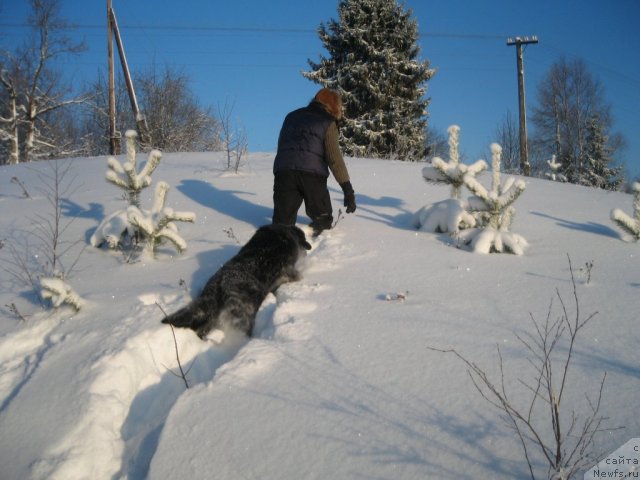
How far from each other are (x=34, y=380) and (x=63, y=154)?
21039 mm

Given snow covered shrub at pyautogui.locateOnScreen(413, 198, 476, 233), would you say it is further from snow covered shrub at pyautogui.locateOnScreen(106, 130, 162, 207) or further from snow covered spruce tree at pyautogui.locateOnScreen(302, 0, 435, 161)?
snow covered spruce tree at pyautogui.locateOnScreen(302, 0, 435, 161)

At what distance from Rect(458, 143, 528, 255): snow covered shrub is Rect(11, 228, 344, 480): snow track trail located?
2090 mm

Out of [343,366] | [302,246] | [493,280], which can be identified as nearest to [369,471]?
[343,366]

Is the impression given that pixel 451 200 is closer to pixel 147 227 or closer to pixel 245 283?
pixel 245 283

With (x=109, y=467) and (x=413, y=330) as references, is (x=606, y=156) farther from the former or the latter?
(x=109, y=467)

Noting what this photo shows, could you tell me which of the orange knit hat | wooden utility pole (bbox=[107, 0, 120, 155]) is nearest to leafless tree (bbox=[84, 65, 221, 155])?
wooden utility pole (bbox=[107, 0, 120, 155])

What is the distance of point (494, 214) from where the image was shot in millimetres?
4680

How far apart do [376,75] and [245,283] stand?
54.0 feet

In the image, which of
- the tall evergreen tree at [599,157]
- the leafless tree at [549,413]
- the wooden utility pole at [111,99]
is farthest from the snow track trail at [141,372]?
the tall evergreen tree at [599,157]

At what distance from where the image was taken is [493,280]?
3537mm

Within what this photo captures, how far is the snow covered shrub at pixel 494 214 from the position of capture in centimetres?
434

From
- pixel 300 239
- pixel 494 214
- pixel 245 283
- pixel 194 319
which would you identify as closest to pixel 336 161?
pixel 300 239

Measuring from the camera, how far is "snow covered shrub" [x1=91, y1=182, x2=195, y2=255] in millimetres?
4281

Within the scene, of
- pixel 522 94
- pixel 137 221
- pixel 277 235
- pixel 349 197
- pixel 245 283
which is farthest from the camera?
pixel 522 94
